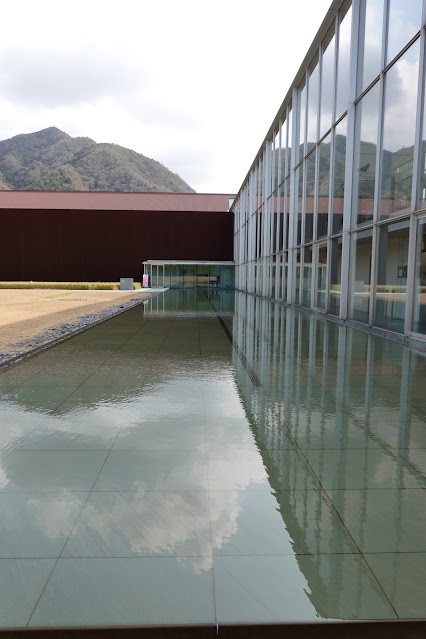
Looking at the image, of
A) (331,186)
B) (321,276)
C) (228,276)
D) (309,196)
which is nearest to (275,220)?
(309,196)

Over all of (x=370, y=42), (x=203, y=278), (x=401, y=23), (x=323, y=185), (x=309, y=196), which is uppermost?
(x=370, y=42)

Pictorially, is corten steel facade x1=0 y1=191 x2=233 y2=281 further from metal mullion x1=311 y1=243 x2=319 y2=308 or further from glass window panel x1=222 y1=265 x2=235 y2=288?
metal mullion x1=311 y1=243 x2=319 y2=308

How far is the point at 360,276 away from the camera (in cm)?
1231

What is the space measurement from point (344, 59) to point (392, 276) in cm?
666

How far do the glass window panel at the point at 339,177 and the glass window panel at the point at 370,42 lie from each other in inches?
56.2

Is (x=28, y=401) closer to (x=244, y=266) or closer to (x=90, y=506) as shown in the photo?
(x=90, y=506)

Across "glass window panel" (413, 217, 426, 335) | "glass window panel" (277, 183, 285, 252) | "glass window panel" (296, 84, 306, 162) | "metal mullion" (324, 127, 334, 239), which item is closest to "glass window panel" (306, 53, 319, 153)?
"glass window panel" (296, 84, 306, 162)

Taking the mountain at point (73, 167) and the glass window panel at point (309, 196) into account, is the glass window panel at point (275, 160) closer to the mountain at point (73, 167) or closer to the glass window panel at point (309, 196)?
the glass window panel at point (309, 196)

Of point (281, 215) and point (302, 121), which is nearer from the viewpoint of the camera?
point (302, 121)

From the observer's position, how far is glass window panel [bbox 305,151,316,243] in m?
16.4

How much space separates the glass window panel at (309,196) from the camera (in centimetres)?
1642

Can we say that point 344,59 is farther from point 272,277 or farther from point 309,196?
point 272,277

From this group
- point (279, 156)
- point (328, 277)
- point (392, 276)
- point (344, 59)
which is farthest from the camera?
point (279, 156)

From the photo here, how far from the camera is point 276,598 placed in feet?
6.52
